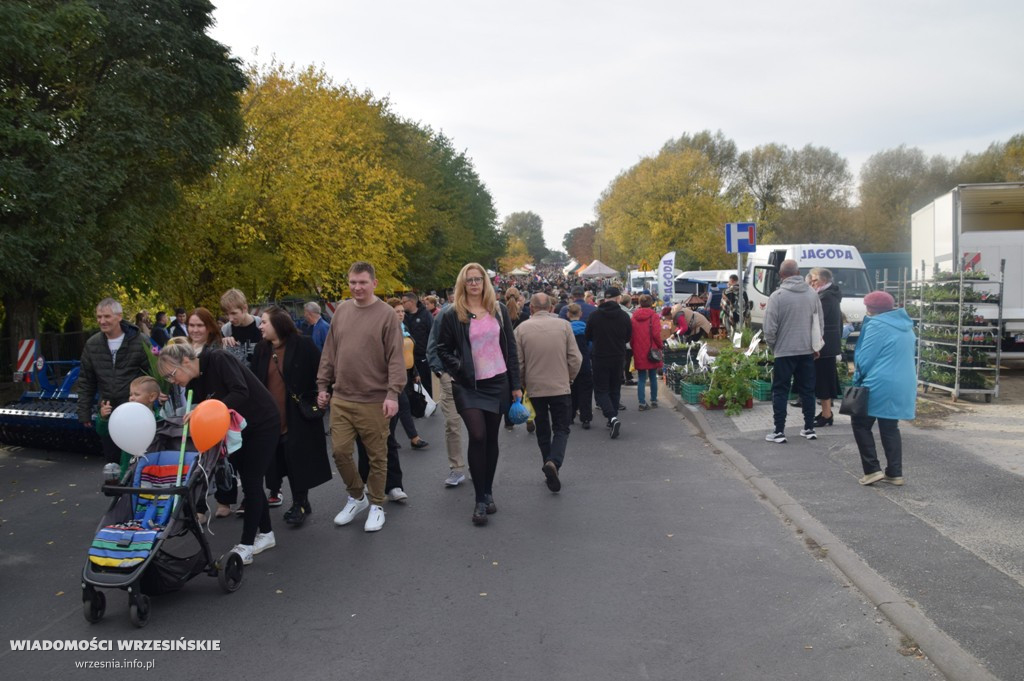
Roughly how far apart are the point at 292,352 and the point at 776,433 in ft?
18.6

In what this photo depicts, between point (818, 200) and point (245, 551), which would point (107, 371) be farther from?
point (818, 200)

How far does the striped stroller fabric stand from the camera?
15.3 ft

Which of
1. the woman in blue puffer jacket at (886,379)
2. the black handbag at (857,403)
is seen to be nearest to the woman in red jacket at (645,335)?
the woman in blue puffer jacket at (886,379)

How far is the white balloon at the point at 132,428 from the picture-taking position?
5.00m

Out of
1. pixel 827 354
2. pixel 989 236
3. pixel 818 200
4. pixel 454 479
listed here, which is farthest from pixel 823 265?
pixel 818 200

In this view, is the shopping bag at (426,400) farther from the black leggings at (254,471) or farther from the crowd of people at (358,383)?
the black leggings at (254,471)

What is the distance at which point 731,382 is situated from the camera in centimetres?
1170

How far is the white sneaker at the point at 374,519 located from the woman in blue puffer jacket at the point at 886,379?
4222mm

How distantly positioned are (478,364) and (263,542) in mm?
2123

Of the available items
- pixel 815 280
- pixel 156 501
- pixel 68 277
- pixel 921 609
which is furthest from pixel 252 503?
pixel 68 277

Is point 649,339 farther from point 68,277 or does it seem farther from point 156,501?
point 68,277

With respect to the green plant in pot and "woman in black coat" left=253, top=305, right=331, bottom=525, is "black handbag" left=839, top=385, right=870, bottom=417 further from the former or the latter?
"woman in black coat" left=253, top=305, right=331, bottom=525

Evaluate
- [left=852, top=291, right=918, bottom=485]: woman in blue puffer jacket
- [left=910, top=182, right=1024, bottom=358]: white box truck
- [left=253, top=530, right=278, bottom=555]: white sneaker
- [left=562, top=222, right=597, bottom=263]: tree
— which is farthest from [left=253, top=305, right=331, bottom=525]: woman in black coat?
[left=562, top=222, right=597, bottom=263]: tree

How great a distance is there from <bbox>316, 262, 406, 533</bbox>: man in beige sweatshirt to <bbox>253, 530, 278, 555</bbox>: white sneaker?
0.77 meters
